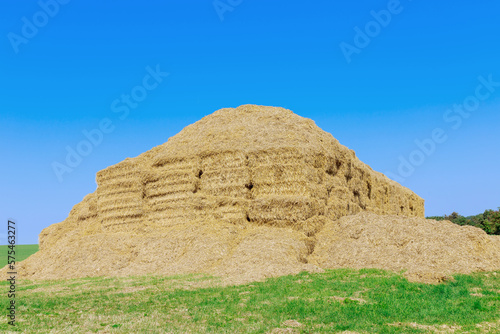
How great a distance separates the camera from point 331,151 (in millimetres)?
35406

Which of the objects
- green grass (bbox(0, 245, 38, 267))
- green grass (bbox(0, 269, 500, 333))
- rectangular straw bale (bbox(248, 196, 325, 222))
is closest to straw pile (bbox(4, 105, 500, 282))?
rectangular straw bale (bbox(248, 196, 325, 222))

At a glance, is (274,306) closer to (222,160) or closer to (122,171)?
(222,160)

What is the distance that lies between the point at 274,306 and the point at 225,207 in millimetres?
16970

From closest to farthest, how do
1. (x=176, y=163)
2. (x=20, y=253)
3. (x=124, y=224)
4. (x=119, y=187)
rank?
(x=176, y=163), (x=124, y=224), (x=119, y=187), (x=20, y=253)

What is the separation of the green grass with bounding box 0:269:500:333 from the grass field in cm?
3

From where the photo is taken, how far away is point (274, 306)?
15266 mm

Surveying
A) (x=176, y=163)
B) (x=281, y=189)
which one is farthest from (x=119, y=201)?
(x=281, y=189)

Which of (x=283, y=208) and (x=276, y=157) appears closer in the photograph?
(x=283, y=208)

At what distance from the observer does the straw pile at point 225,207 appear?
27.4 m

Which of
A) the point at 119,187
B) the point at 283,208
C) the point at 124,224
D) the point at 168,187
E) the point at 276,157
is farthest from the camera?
the point at 119,187

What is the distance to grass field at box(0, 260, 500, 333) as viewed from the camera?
12883mm

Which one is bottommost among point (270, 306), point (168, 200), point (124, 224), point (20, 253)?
point (270, 306)

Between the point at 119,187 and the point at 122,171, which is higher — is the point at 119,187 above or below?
below

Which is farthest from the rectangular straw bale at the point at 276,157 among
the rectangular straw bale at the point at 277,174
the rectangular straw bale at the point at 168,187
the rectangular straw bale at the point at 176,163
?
the rectangular straw bale at the point at 168,187
